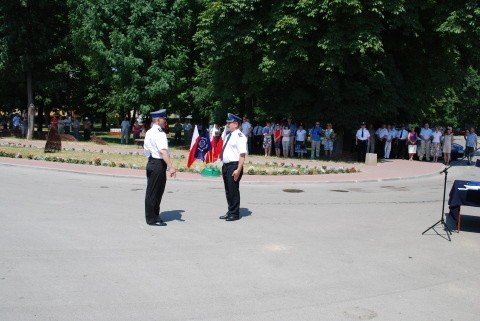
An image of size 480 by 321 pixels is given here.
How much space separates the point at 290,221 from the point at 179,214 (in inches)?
92.1

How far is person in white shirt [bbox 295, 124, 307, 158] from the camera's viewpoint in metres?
26.6

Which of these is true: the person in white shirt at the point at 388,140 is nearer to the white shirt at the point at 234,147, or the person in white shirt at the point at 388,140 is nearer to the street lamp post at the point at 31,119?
the white shirt at the point at 234,147

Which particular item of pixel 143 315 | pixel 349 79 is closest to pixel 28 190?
pixel 143 315

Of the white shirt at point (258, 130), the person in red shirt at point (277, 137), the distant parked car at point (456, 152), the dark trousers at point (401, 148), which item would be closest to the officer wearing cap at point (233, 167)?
the person in red shirt at point (277, 137)

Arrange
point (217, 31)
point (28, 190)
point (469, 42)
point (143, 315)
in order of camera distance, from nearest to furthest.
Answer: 1. point (143, 315)
2. point (28, 190)
3. point (469, 42)
4. point (217, 31)

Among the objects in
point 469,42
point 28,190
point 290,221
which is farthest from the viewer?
point 469,42

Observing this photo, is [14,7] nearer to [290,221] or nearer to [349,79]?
[349,79]

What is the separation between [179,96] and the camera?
34344 mm

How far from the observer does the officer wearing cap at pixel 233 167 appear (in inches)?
399

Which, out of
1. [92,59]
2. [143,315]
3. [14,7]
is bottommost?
[143,315]

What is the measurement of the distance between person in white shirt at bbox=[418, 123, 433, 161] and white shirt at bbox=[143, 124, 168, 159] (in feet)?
69.7

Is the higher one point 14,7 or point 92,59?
point 14,7

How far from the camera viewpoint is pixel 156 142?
30.6 feet

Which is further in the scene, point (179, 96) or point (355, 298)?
point (179, 96)
